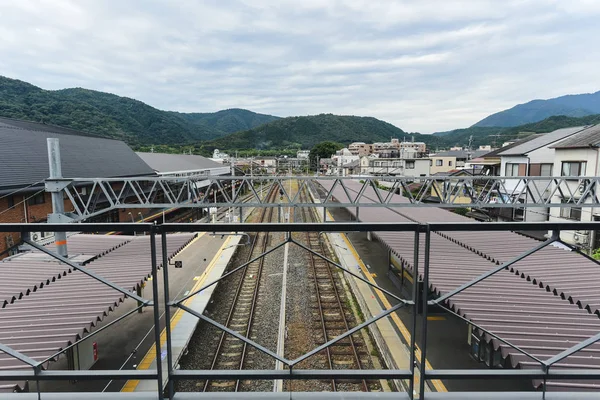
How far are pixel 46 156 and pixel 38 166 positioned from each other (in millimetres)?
1494

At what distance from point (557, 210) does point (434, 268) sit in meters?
11.8

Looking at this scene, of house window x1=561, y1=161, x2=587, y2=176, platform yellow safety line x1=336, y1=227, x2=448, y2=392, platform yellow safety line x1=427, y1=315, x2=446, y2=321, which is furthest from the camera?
house window x1=561, y1=161, x2=587, y2=176

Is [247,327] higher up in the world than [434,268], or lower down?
lower down

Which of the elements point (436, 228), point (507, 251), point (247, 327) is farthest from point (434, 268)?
point (436, 228)

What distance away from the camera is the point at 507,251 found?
718cm

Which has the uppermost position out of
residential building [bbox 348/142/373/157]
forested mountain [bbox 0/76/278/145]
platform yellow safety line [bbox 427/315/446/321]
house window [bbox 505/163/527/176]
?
forested mountain [bbox 0/76/278/145]

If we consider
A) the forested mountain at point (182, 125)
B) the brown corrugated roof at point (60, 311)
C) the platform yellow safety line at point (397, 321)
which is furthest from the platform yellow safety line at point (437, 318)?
the forested mountain at point (182, 125)

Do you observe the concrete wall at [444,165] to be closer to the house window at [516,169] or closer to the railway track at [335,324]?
the house window at [516,169]

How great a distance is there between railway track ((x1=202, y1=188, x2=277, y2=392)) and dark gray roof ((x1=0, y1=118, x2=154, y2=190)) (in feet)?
28.4

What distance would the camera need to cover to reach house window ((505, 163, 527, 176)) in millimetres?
16188

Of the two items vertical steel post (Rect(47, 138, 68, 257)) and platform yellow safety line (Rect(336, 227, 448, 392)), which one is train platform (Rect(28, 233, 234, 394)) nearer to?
vertical steel post (Rect(47, 138, 68, 257))

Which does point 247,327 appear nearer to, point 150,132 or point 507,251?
point 507,251

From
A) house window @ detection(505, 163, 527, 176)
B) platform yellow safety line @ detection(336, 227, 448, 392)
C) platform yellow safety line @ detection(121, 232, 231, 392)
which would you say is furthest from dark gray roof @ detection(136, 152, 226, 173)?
house window @ detection(505, 163, 527, 176)

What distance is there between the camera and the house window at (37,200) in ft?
38.1
